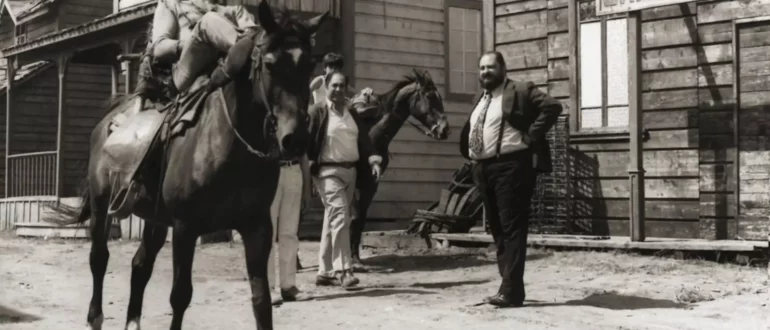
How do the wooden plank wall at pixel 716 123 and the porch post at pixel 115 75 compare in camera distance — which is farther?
the porch post at pixel 115 75

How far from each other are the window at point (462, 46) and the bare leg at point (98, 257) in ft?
39.0

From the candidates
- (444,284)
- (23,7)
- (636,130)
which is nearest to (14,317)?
(444,284)

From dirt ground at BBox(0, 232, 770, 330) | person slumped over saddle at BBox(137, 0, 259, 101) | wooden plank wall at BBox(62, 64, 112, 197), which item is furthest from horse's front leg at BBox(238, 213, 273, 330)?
wooden plank wall at BBox(62, 64, 112, 197)

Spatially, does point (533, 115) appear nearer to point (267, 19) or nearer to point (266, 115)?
point (266, 115)

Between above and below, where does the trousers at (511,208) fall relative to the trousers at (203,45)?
below

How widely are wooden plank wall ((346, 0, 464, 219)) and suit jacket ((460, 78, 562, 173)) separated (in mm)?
8647

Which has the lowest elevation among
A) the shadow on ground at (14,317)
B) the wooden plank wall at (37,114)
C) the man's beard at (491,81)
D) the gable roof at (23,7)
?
the shadow on ground at (14,317)

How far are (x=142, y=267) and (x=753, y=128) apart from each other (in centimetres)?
803

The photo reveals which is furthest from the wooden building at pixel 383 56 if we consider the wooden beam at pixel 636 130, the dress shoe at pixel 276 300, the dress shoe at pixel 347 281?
the dress shoe at pixel 276 300

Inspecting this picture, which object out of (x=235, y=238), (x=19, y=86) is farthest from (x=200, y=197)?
(x=19, y=86)

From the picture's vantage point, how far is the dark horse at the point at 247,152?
5.32 m

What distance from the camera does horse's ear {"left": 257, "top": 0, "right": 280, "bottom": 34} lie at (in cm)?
529

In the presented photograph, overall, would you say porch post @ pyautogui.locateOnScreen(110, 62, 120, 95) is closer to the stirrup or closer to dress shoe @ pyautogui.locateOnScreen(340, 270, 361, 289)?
dress shoe @ pyautogui.locateOnScreen(340, 270, 361, 289)

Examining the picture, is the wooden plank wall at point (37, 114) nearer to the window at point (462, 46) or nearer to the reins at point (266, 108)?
the window at point (462, 46)
